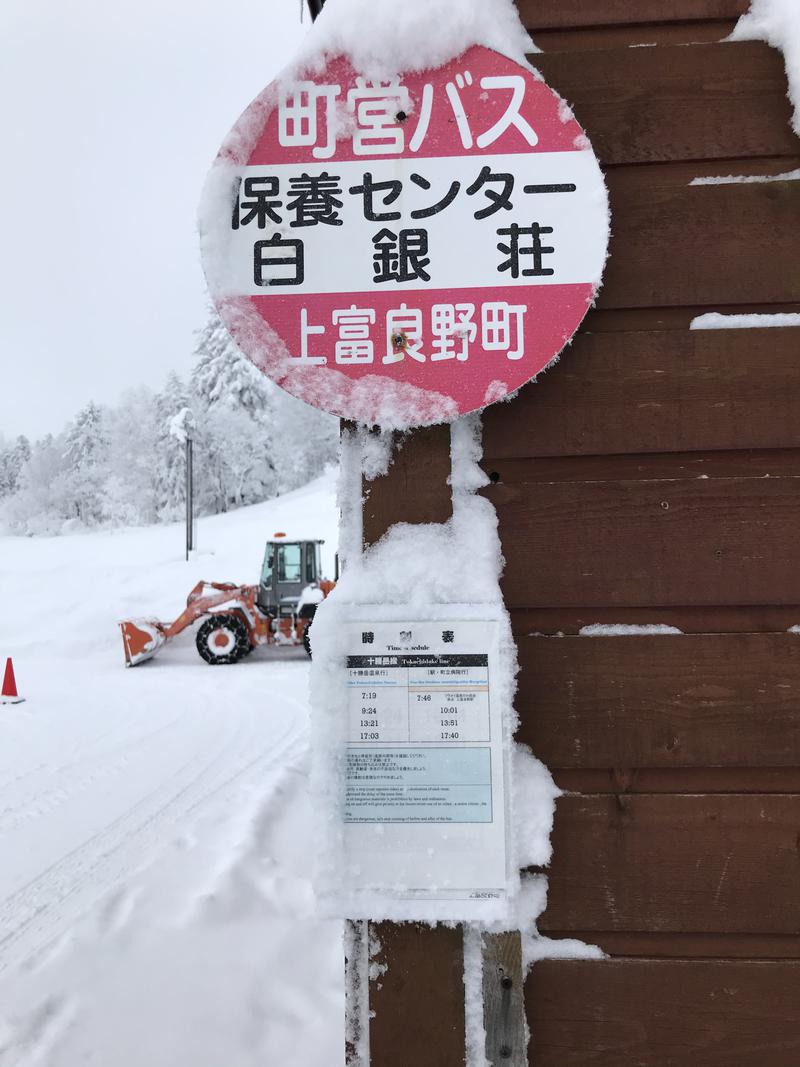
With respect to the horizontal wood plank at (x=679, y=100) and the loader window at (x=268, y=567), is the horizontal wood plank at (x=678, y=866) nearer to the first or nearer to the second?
the horizontal wood plank at (x=679, y=100)

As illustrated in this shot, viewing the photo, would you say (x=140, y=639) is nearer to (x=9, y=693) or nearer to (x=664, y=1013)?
(x=9, y=693)

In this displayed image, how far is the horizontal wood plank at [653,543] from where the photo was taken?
5.64 feet

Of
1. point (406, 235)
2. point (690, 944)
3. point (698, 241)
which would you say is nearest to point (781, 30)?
point (698, 241)

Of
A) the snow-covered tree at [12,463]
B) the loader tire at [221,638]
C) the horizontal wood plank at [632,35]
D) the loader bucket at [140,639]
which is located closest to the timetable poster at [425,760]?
the horizontal wood plank at [632,35]

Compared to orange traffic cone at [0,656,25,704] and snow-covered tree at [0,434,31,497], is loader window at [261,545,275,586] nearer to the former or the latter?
orange traffic cone at [0,656,25,704]

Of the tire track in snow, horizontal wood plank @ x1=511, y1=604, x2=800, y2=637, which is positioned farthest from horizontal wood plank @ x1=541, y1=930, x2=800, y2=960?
the tire track in snow

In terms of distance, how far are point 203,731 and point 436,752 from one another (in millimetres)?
7488

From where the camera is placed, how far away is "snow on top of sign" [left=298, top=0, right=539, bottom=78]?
1.71 m

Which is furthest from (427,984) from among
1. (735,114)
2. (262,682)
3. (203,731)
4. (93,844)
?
(262,682)

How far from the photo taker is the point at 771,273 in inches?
69.4

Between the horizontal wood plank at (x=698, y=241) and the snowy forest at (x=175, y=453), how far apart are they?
41815 mm

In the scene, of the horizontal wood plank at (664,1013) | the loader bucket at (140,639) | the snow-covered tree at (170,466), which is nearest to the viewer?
the horizontal wood plank at (664,1013)

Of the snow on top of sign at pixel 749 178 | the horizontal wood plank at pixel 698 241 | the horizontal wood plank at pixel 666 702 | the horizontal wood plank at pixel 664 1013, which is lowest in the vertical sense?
the horizontal wood plank at pixel 664 1013

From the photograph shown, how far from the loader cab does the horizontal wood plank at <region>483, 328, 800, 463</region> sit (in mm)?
13150
